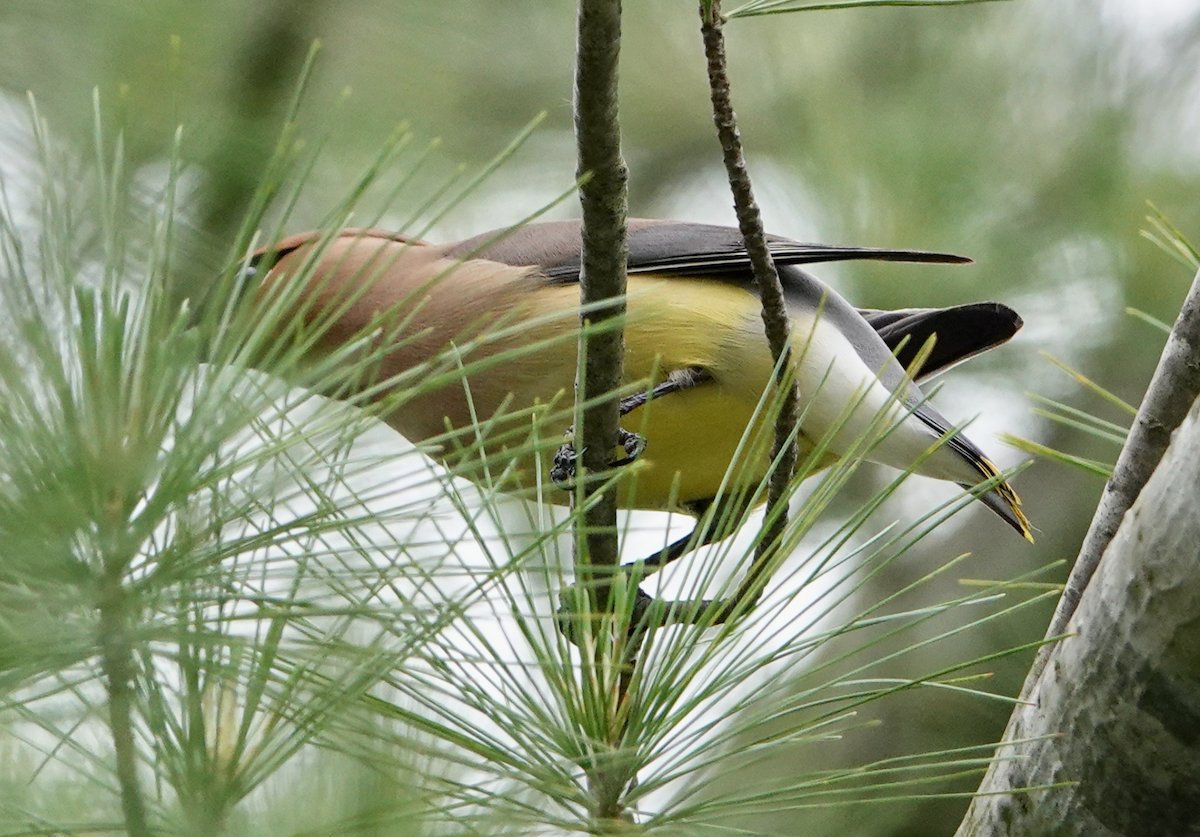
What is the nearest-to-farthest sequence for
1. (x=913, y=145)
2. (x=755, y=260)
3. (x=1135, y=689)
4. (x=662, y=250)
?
(x=1135, y=689)
(x=755, y=260)
(x=662, y=250)
(x=913, y=145)

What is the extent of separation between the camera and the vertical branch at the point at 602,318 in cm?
137

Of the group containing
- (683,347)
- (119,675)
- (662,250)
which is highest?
(662,250)

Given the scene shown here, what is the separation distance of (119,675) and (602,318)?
0.97 meters

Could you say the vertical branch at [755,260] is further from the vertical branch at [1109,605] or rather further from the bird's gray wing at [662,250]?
the bird's gray wing at [662,250]

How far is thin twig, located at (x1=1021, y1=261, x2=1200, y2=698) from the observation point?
5.12 feet

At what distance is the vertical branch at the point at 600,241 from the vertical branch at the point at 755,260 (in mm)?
108

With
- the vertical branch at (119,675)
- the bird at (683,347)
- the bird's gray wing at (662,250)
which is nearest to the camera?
the vertical branch at (119,675)

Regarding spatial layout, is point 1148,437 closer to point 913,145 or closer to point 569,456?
point 569,456

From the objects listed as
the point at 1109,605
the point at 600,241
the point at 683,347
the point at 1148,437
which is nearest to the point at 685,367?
the point at 683,347

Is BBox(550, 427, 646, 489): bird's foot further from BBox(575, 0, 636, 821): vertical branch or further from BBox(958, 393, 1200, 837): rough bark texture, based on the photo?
BBox(958, 393, 1200, 837): rough bark texture

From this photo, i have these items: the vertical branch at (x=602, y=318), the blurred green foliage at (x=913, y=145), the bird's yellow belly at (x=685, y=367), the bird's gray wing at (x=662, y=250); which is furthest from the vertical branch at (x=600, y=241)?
the blurred green foliage at (x=913, y=145)

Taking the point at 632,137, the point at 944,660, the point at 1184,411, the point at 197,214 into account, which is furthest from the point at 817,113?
the point at 1184,411

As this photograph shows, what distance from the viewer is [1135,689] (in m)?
1.38

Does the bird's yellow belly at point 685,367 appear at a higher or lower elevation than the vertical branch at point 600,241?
higher
